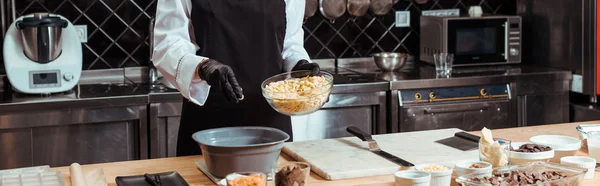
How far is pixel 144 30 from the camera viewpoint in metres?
4.41

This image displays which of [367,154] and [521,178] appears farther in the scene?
[367,154]

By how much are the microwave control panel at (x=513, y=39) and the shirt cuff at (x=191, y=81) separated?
2.59 m

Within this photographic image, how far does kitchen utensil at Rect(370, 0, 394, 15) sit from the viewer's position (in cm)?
473

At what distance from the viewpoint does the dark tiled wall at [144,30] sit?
430 centimetres

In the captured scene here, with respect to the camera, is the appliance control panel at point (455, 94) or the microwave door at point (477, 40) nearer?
the appliance control panel at point (455, 94)

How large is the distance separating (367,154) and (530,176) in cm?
57

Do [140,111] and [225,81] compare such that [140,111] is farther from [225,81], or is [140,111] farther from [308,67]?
[225,81]

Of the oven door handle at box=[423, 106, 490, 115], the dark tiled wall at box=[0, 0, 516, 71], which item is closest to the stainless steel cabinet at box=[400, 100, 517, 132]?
the oven door handle at box=[423, 106, 490, 115]

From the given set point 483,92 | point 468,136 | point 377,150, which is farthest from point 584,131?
point 483,92

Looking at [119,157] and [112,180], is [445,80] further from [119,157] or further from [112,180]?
[112,180]

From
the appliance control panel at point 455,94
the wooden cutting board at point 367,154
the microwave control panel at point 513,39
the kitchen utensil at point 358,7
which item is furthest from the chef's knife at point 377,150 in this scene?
the microwave control panel at point 513,39

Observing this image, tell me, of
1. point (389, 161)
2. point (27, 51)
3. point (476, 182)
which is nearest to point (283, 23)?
point (389, 161)

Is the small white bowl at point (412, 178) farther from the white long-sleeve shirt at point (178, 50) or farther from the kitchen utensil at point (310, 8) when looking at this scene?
the kitchen utensil at point (310, 8)

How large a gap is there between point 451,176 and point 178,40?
38.4 inches
